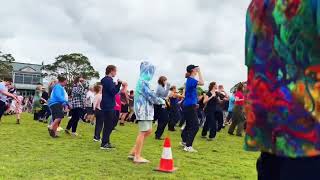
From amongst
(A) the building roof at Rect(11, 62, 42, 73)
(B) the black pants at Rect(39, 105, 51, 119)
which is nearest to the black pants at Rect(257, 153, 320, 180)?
(B) the black pants at Rect(39, 105, 51, 119)

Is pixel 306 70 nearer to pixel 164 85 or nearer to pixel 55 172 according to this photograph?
pixel 55 172

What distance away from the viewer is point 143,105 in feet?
27.9

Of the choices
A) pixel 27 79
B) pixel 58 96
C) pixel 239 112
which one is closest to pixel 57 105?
pixel 58 96

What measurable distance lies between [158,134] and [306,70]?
1202 centimetres

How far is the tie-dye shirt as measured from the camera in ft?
6.02

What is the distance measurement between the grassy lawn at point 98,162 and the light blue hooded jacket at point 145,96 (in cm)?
93

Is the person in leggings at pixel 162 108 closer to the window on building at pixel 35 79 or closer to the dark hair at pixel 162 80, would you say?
the dark hair at pixel 162 80

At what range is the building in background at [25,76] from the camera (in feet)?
318

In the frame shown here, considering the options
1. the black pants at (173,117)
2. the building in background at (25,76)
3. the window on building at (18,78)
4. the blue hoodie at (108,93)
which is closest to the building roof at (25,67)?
the building in background at (25,76)

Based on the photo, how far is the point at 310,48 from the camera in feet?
6.07

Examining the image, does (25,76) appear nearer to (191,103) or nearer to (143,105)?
(191,103)

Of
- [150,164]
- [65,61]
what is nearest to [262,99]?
[150,164]

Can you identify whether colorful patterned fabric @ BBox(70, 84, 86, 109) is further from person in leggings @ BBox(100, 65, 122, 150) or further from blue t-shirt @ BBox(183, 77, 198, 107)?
blue t-shirt @ BBox(183, 77, 198, 107)

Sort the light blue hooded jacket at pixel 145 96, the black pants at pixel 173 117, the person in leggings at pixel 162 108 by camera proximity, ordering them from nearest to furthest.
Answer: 1. the light blue hooded jacket at pixel 145 96
2. the person in leggings at pixel 162 108
3. the black pants at pixel 173 117
